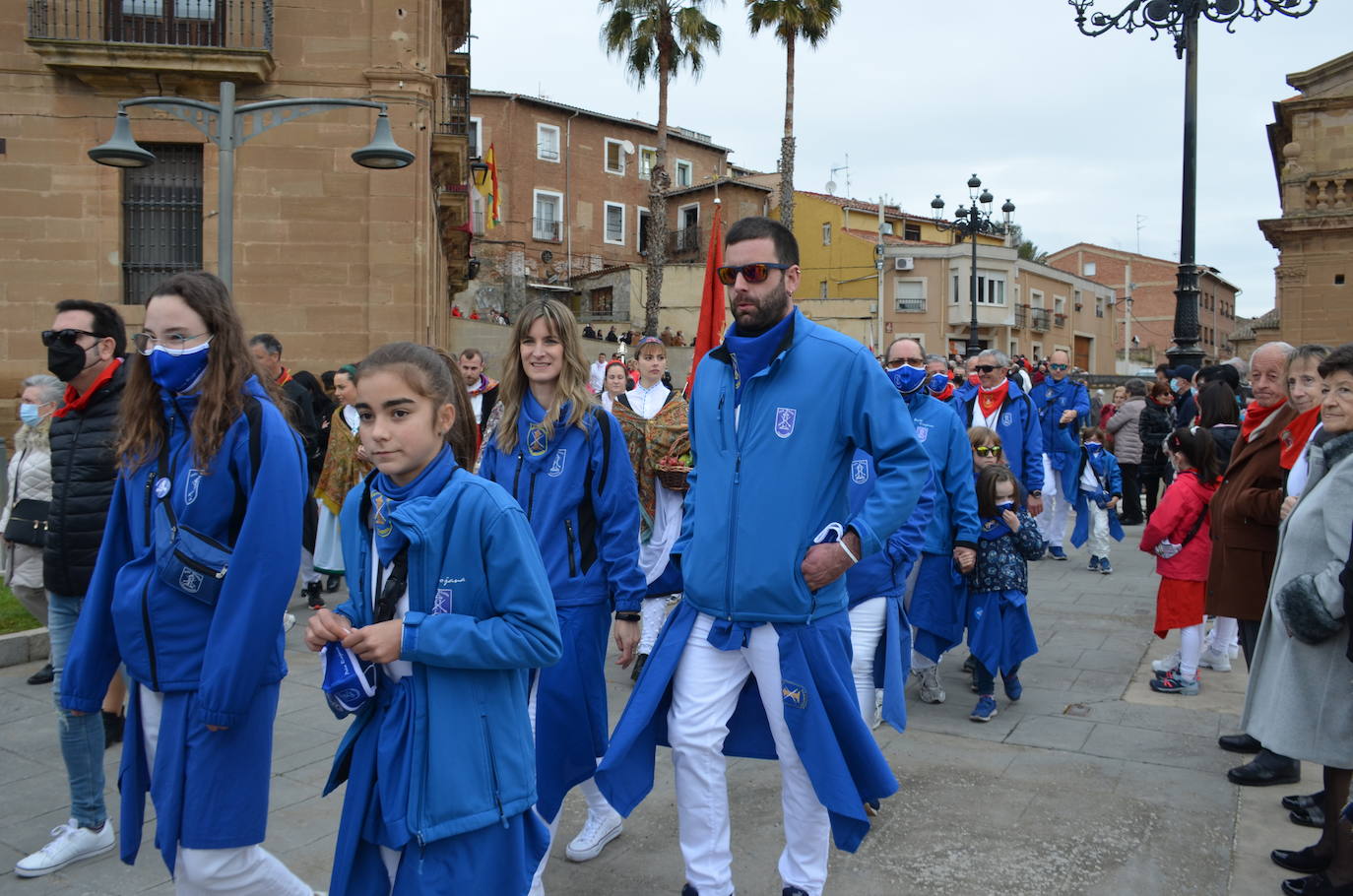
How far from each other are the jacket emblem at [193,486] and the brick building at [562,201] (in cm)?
4079

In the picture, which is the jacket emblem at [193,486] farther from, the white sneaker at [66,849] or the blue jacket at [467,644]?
the white sneaker at [66,849]

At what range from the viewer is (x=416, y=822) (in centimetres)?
242

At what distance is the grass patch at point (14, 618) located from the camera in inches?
279

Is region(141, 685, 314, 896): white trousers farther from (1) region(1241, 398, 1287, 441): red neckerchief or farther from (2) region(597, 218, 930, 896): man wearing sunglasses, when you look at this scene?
(1) region(1241, 398, 1287, 441): red neckerchief

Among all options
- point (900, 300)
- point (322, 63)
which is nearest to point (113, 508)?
point (322, 63)

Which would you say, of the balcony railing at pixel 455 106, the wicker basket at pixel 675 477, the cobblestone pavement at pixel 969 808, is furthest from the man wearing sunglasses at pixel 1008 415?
the balcony railing at pixel 455 106

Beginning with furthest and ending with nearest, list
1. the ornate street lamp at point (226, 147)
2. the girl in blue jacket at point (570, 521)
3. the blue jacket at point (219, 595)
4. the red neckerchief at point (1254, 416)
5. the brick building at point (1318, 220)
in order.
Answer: the brick building at point (1318, 220) < the ornate street lamp at point (226, 147) < the red neckerchief at point (1254, 416) < the girl in blue jacket at point (570, 521) < the blue jacket at point (219, 595)

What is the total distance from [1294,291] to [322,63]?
21638mm

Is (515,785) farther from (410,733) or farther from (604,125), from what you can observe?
(604,125)

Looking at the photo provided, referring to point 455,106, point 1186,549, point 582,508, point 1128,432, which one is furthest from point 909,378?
point 455,106

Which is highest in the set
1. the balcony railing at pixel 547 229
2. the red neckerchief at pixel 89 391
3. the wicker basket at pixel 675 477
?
the balcony railing at pixel 547 229

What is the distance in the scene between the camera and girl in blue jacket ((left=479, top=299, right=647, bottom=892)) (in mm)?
3627

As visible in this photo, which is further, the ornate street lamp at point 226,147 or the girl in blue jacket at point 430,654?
the ornate street lamp at point 226,147

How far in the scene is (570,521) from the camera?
3719 millimetres
